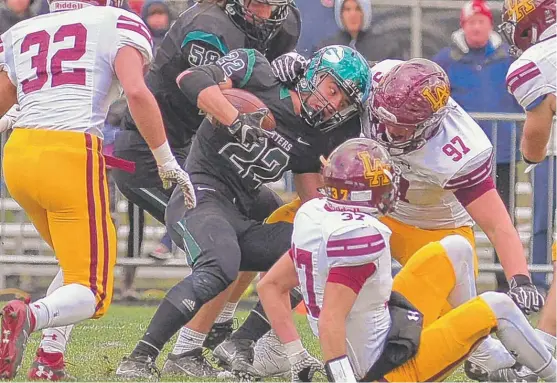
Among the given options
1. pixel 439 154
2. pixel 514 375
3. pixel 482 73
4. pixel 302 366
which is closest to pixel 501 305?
→ pixel 514 375

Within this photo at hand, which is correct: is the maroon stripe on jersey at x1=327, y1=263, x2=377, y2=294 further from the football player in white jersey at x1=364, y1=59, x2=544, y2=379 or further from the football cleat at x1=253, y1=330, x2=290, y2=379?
the football cleat at x1=253, y1=330, x2=290, y2=379

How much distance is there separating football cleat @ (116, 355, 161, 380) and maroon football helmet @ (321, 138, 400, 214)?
3.65 feet

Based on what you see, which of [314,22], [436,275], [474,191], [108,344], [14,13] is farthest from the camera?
[14,13]

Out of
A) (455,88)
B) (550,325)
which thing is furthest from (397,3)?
(550,325)

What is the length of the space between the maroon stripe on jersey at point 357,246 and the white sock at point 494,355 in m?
0.91

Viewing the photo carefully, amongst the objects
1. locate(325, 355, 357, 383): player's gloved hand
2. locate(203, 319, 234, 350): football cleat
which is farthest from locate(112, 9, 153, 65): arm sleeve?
locate(325, 355, 357, 383): player's gloved hand

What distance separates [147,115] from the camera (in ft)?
17.2

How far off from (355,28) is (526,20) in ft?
12.4

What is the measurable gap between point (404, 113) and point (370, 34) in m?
4.17

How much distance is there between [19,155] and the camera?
17.1 feet

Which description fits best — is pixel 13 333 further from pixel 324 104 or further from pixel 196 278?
pixel 324 104

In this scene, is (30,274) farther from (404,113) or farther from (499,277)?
(404,113)

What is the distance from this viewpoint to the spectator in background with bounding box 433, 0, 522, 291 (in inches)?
337

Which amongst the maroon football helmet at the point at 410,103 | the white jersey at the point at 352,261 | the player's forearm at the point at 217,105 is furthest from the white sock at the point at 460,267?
the player's forearm at the point at 217,105
